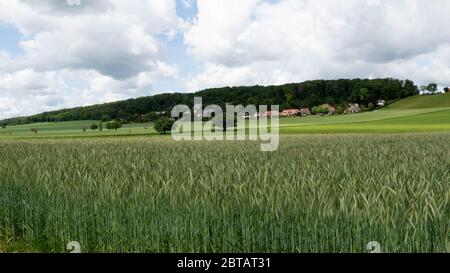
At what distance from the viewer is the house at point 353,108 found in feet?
383

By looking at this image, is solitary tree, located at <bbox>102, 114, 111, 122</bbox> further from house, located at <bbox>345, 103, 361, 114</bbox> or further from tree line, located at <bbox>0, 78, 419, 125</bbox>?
house, located at <bbox>345, 103, 361, 114</bbox>

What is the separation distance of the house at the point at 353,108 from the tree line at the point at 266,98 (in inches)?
79.5

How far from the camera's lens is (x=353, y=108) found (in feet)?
392

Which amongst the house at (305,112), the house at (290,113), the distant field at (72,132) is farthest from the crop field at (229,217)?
the house at (305,112)

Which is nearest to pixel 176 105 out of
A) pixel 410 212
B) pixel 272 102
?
pixel 272 102

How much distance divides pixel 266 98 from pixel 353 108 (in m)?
25.7

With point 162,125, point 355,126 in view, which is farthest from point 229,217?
point 355,126

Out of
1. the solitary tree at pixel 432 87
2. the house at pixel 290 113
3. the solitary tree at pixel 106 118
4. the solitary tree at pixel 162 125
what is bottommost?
the solitary tree at pixel 162 125

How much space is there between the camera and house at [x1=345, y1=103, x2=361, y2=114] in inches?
4597

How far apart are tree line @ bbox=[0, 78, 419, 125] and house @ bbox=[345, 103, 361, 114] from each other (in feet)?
6.63

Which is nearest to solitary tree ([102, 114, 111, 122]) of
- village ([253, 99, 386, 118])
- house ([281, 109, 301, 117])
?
village ([253, 99, 386, 118])

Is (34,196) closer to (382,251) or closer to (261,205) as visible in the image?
(261,205)

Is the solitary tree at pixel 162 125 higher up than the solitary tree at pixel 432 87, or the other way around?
the solitary tree at pixel 432 87

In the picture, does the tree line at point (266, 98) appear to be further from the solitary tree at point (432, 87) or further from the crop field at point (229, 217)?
the crop field at point (229, 217)
